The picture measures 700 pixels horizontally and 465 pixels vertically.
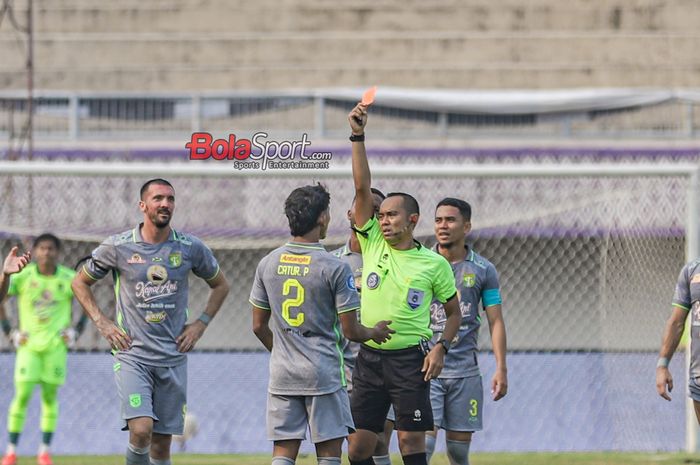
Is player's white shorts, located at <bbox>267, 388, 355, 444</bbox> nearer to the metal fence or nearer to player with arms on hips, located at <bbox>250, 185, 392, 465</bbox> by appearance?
player with arms on hips, located at <bbox>250, 185, 392, 465</bbox>

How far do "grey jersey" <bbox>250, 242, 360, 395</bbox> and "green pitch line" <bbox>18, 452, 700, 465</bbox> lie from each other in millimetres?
4144

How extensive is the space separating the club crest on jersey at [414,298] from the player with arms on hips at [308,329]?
1.39 ft

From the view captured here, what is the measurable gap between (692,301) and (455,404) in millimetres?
1802

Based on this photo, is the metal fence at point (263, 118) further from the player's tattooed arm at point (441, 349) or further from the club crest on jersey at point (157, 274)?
the player's tattooed arm at point (441, 349)

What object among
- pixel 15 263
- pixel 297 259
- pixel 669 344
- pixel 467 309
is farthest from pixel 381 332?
pixel 669 344

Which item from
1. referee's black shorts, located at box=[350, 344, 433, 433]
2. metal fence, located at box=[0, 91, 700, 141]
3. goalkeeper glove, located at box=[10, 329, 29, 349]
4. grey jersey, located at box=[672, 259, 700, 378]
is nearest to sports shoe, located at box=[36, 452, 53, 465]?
goalkeeper glove, located at box=[10, 329, 29, 349]

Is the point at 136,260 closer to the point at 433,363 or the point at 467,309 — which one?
the point at 433,363

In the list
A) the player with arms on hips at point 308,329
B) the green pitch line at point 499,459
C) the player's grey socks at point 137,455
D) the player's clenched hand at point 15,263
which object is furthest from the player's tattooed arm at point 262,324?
the green pitch line at point 499,459

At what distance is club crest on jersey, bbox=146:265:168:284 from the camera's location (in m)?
7.89

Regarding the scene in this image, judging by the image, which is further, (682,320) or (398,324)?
(682,320)

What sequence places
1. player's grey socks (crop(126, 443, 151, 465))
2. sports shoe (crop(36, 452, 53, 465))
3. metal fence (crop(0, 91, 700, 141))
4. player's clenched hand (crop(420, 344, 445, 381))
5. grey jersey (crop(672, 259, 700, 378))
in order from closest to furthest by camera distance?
player's clenched hand (crop(420, 344, 445, 381)) → player's grey socks (crop(126, 443, 151, 465)) → grey jersey (crop(672, 259, 700, 378)) → sports shoe (crop(36, 452, 53, 465)) → metal fence (crop(0, 91, 700, 141))

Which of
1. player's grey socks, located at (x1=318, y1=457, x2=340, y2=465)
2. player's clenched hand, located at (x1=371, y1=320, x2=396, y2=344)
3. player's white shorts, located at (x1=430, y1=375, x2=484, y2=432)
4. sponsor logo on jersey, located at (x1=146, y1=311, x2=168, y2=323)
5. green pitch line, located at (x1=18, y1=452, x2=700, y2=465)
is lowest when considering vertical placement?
green pitch line, located at (x1=18, y1=452, x2=700, y2=465)

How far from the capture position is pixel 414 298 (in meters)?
7.26

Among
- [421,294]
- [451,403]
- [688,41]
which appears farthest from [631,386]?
[688,41]
